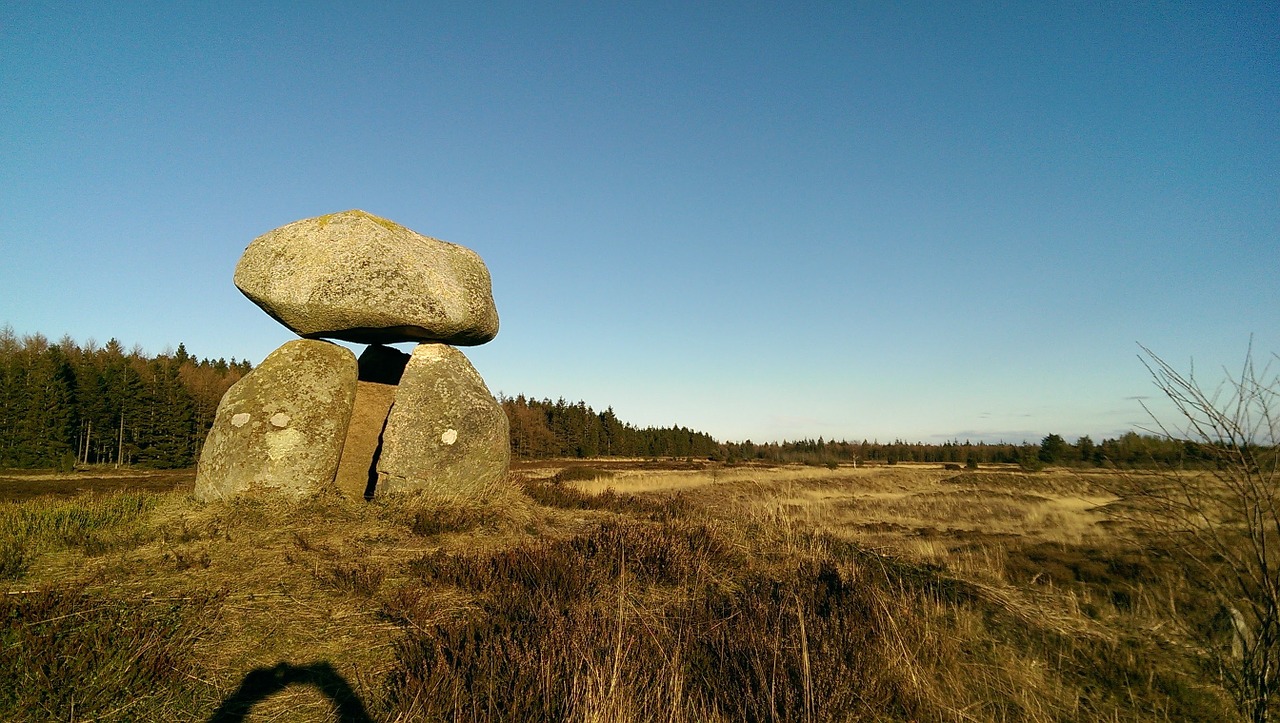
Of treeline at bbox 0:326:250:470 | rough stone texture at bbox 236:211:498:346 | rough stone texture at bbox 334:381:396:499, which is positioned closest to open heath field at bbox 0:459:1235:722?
rough stone texture at bbox 334:381:396:499

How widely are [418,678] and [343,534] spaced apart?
4536 millimetres

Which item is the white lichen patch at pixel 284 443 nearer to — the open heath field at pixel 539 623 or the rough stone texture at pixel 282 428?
the rough stone texture at pixel 282 428

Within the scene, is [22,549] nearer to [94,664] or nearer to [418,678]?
[94,664]

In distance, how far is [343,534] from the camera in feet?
22.8

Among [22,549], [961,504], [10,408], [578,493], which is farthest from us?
[10,408]

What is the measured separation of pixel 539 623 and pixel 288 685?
1640mm

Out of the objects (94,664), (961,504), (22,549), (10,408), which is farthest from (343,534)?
(10,408)

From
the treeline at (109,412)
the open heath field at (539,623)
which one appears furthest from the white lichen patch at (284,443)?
the treeline at (109,412)

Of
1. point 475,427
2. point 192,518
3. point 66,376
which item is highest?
point 66,376

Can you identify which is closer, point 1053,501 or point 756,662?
point 756,662

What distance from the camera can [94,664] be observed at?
10.9 feet

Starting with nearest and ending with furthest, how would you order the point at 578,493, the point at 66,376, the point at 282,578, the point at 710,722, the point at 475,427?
the point at 710,722 < the point at 282,578 < the point at 475,427 < the point at 578,493 < the point at 66,376

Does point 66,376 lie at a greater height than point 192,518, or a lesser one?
greater

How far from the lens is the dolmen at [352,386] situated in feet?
26.0
